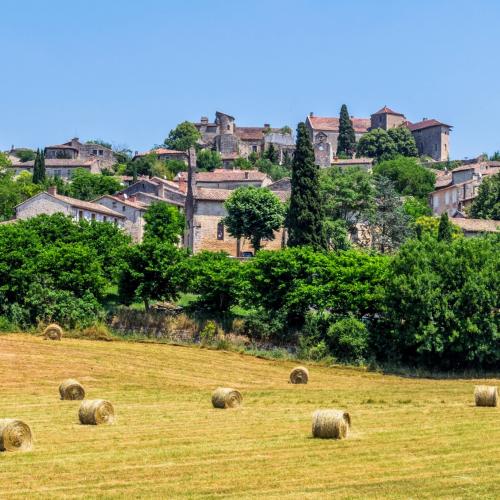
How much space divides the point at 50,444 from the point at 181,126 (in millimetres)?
174406

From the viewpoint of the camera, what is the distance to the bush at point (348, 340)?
53844 mm

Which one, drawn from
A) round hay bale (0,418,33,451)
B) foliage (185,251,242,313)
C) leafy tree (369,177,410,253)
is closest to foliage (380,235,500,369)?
foliage (185,251,242,313)

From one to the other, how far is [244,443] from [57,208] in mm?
78031

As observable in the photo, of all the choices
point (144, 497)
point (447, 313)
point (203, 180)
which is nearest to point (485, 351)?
point (447, 313)

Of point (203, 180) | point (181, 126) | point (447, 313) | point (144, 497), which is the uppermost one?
point (181, 126)

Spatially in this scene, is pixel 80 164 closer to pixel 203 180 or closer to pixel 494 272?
pixel 203 180

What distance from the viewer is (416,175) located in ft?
441

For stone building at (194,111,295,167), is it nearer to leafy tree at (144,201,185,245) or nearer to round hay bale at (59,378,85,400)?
leafy tree at (144,201,185,245)

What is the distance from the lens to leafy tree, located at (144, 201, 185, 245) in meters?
96.4

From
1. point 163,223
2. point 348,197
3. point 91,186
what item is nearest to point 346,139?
point 91,186

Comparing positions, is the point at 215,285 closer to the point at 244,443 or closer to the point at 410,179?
the point at 244,443

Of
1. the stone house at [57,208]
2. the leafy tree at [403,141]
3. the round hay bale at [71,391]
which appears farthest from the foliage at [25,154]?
the round hay bale at [71,391]

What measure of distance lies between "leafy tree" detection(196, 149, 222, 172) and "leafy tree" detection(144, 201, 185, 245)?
60309 mm

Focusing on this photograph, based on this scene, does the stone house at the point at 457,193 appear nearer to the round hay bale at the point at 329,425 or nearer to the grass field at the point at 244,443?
the grass field at the point at 244,443
